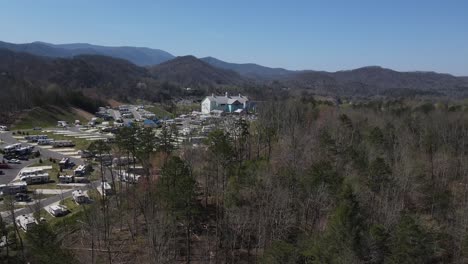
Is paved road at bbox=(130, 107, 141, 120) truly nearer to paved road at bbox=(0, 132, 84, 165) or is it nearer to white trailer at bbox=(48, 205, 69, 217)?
paved road at bbox=(0, 132, 84, 165)

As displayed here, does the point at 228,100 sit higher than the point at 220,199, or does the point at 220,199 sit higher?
the point at 228,100

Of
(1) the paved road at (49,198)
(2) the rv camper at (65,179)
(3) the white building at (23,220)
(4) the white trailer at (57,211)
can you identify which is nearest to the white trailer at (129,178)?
(1) the paved road at (49,198)

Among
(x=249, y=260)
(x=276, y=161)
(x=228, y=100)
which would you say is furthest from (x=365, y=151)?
(x=228, y=100)

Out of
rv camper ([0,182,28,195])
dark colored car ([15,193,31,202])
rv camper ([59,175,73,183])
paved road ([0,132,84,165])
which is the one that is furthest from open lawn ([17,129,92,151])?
dark colored car ([15,193,31,202])

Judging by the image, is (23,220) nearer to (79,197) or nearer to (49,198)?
(79,197)

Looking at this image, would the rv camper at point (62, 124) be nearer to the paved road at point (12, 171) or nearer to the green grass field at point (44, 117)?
the green grass field at point (44, 117)

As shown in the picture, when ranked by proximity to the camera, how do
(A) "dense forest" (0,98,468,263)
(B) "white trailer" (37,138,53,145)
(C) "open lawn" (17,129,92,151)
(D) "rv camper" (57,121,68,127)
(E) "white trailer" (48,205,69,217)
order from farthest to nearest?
1. (D) "rv camper" (57,121,68,127)
2. (B) "white trailer" (37,138,53,145)
3. (C) "open lawn" (17,129,92,151)
4. (E) "white trailer" (48,205,69,217)
5. (A) "dense forest" (0,98,468,263)

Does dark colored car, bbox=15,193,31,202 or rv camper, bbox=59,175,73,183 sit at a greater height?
rv camper, bbox=59,175,73,183

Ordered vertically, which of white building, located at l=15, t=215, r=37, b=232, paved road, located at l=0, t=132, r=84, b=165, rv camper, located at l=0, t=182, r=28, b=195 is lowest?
white building, located at l=15, t=215, r=37, b=232

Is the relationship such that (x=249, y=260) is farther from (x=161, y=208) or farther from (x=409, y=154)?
(x=409, y=154)
